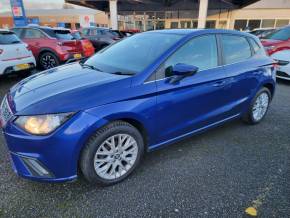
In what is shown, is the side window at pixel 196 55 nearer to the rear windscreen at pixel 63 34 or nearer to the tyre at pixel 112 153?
the tyre at pixel 112 153

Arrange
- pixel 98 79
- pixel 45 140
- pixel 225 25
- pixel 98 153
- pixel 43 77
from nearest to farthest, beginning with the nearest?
pixel 45 140 < pixel 98 153 < pixel 98 79 < pixel 43 77 < pixel 225 25

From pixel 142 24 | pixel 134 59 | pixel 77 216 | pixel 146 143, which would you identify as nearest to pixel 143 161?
pixel 146 143

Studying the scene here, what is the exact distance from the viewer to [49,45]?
7590mm

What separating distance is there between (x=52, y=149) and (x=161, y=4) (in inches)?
1102

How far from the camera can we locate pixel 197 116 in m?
2.95

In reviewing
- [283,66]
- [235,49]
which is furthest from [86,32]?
[235,49]

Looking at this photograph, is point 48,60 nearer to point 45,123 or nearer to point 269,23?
point 45,123

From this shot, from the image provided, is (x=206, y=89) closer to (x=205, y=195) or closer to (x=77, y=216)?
(x=205, y=195)

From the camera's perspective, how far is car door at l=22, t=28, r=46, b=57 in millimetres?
7727

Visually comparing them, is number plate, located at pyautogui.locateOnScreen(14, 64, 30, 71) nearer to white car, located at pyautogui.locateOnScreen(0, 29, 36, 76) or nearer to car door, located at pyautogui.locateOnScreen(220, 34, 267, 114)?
white car, located at pyautogui.locateOnScreen(0, 29, 36, 76)

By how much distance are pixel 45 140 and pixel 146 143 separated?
1080 millimetres

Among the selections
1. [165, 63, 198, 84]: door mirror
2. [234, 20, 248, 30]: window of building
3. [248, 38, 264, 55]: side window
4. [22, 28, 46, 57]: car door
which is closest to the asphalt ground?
[165, 63, 198, 84]: door mirror

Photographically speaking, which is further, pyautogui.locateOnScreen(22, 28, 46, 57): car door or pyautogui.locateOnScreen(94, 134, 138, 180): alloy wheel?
pyautogui.locateOnScreen(22, 28, 46, 57): car door

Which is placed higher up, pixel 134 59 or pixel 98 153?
pixel 134 59
